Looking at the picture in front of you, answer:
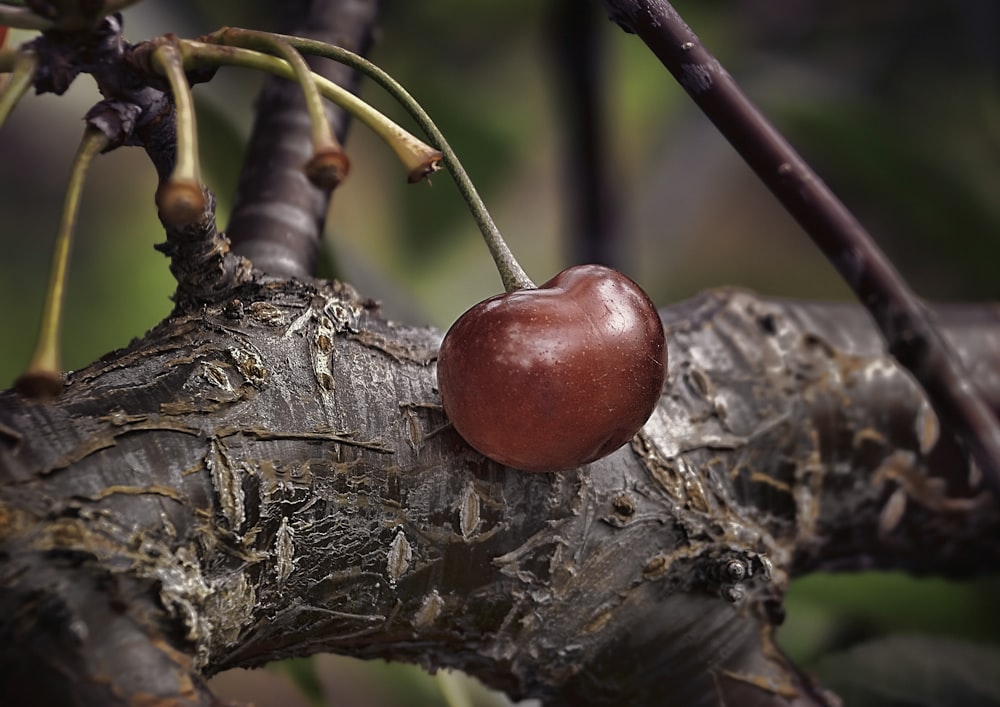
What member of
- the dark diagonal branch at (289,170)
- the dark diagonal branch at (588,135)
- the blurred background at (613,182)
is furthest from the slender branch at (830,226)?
the dark diagonal branch at (588,135)

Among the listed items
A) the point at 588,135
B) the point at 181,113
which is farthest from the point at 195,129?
the point at 588,135

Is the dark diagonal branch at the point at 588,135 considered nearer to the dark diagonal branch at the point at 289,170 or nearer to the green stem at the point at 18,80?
the dark diagonal branch at the point at 289,170

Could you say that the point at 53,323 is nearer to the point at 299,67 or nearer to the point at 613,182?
the point at 299,67

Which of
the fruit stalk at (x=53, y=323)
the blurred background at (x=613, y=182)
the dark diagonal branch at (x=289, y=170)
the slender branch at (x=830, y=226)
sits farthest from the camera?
the blurred background at (x=613, y=182)

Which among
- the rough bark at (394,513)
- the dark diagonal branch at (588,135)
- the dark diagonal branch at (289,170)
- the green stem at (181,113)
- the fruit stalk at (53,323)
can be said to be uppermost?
the dark diagonal branch at (588,135)

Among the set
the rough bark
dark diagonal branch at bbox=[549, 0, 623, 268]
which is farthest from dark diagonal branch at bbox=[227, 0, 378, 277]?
dark diagonal branch at bbox=[549, 0, 623, 268]

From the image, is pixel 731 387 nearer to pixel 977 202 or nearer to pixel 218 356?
pixel 218 356
